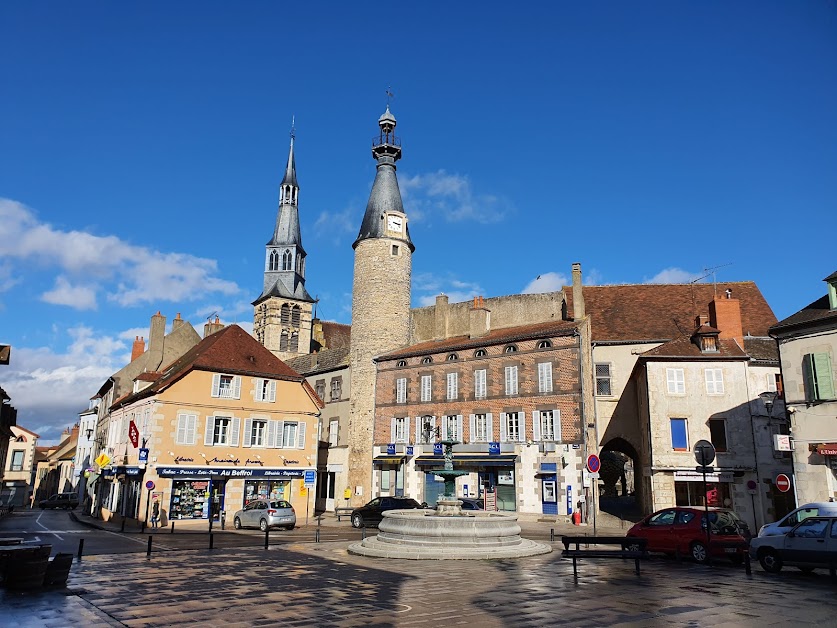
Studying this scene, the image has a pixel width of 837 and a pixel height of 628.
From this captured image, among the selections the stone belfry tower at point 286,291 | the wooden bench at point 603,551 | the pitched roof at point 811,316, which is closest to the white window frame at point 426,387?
the pitched roof at point 811,316

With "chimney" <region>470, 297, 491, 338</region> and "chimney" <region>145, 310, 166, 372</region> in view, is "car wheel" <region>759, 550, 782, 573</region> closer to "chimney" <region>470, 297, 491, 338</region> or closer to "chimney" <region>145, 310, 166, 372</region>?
"chimney" <region>470, 297, 491, 338</region>

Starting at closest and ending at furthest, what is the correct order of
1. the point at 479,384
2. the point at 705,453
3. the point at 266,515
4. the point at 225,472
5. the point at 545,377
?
the point at 705,453 < the point at 266,515 < the point at 225,472 < the point at 545,377 < the point at 479,384

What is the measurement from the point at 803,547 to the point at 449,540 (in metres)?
7.44

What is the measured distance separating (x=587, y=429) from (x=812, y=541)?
17.2 metres

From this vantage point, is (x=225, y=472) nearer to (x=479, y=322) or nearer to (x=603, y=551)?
(x=479, y=322)

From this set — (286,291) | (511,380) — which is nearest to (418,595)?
(511,380)

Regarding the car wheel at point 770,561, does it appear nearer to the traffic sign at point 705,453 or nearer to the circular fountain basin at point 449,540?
the traffic sign at point 705,453

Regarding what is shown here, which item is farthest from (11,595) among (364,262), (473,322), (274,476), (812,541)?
(364,262)

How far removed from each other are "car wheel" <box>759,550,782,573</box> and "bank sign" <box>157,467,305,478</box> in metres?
22.6

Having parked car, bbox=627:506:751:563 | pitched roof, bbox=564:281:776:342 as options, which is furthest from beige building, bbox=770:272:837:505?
pitched roof, bbox=564:281:776:342

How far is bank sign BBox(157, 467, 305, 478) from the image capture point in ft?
91.5

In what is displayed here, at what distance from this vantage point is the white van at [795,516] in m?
13.9

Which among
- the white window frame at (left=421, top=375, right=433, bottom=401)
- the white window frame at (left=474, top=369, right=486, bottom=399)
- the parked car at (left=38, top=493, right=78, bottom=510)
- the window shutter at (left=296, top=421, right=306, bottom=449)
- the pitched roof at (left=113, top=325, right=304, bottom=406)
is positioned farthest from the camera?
the parked car at (left=38, top=493, right=78, bottom=510)

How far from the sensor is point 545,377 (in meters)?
31.5
